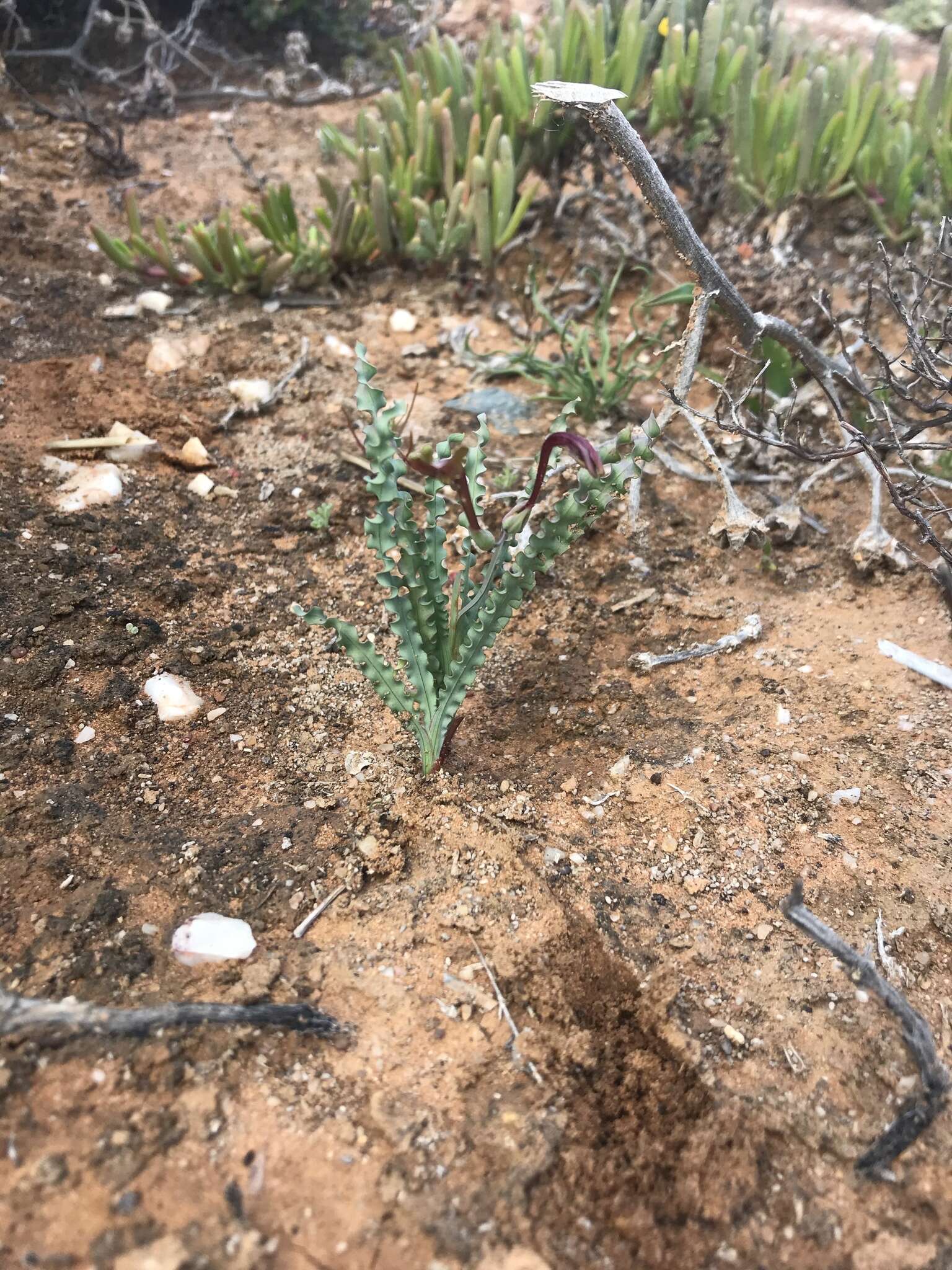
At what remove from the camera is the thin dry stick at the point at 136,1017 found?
4.00 feet

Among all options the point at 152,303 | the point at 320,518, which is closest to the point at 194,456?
the point at 320,518

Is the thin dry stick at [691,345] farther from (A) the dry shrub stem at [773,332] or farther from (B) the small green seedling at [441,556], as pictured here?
(B) the small green seedling at [441,556]

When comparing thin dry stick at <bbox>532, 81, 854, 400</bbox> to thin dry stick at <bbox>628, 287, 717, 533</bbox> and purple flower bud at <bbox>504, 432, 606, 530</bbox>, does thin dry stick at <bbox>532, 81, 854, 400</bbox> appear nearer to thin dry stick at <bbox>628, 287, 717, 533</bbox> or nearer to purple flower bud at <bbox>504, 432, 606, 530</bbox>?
thin dry stick at <bbox>628, 287, 717, 533</bbox>

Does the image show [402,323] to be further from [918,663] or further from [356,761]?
[918,663]

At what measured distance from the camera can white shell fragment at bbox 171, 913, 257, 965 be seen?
4.59 ft

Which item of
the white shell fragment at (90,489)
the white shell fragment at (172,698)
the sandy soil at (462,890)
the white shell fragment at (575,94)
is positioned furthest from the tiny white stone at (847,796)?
the white shell fragment at (90,489)

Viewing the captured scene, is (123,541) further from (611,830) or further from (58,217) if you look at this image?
(58,217)

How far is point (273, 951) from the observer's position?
1433mm

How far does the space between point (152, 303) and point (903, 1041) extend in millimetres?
3120

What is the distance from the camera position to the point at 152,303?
3.12m

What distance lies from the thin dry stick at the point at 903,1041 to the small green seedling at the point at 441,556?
71 centimetres

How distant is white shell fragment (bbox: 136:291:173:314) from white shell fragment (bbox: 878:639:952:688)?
103 inches

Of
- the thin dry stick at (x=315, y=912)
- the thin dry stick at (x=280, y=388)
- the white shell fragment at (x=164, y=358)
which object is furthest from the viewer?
the white shell fragment at (x=164, y=358)

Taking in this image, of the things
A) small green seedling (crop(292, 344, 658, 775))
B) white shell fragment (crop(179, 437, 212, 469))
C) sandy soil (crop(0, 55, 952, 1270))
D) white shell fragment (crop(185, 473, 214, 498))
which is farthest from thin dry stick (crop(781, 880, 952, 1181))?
white shell fragment (crop(179, 437, 212, 469))
